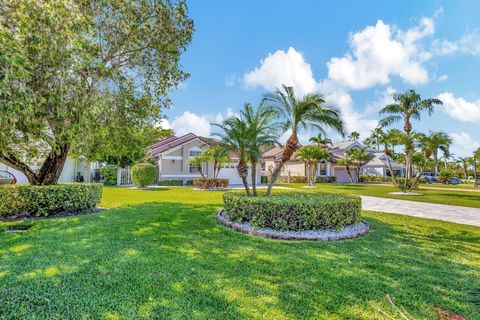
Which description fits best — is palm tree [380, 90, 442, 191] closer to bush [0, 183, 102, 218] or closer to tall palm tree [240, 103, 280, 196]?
tall palm tree [240, 103, 280, 196]

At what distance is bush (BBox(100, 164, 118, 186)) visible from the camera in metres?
23.9

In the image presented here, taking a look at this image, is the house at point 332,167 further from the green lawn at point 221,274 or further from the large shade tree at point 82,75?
the green lawn at point 221,274

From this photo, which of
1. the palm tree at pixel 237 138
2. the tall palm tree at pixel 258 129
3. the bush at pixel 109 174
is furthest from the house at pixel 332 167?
the palm tree at pixel 237 138

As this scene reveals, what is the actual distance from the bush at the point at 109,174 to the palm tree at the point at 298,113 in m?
19.8

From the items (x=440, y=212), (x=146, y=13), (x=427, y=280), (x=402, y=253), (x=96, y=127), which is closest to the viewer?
(x=427, y=280)

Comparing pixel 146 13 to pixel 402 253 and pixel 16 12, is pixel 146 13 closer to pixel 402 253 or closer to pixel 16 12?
pixel 16 12

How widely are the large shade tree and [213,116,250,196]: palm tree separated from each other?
3.71 m

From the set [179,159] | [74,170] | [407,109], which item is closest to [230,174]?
[179,159]

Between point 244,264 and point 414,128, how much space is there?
20.6 meters

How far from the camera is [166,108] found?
41.0 ft

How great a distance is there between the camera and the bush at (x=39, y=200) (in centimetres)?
829

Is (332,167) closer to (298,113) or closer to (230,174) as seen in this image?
(230,174)

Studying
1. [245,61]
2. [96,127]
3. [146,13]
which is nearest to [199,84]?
[245,61]

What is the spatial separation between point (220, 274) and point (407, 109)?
2139 cm
